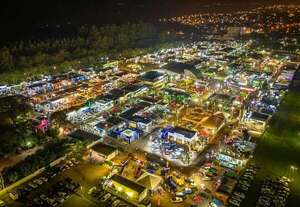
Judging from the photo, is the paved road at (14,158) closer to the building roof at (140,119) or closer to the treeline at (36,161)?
the treeline at (36,161)

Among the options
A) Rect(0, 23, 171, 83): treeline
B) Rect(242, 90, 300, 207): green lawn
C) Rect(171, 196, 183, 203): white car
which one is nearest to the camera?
Rect(171, 196, 183, 203): white car

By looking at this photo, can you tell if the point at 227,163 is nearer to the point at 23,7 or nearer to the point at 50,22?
the point at 50,22

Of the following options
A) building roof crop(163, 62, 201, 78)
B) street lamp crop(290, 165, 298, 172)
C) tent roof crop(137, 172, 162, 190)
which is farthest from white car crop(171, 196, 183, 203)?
building roof crop(163, 62, 201, 78)

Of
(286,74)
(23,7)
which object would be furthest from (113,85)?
(23,7)

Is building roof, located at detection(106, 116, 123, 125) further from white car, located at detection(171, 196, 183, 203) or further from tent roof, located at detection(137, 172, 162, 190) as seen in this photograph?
white car, located at detection(171, 196, 183, 203)

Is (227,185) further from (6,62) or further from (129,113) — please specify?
(6,62)

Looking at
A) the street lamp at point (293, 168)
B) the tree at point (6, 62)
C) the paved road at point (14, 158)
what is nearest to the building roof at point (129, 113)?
the paved road at point (14, 158)

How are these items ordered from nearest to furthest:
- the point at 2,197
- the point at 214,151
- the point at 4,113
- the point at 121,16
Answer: the point at 2,197 → the point at 214,151 → the point at 4,113 → the point at 121,16
